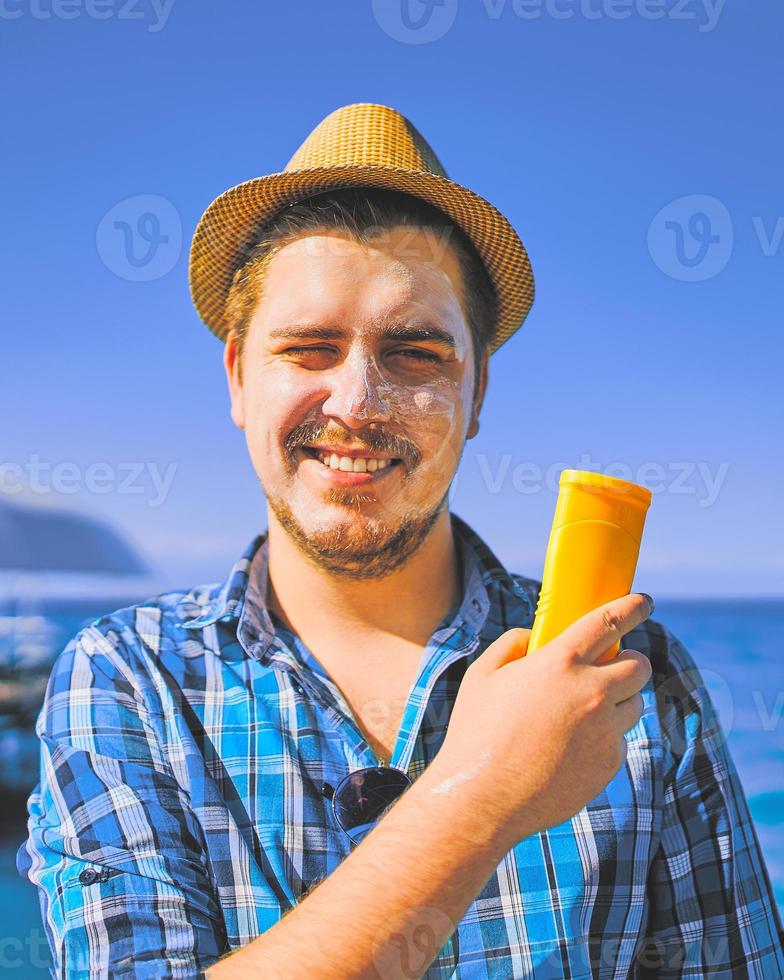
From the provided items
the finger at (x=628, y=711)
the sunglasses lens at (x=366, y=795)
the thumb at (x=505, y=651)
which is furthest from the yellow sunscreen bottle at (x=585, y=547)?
the sunglasses lens at (x=366, y=795)

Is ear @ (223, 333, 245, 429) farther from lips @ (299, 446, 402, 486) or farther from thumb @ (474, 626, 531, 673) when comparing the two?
thumb @ (474, 626, 531, 673)

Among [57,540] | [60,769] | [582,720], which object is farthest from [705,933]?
[57,540]

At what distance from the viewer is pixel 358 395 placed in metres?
2.03

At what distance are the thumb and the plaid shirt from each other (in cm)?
51

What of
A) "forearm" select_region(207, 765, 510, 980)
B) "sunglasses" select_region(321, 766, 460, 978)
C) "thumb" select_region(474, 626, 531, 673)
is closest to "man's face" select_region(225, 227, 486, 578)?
"sunglasses" select_region(321, 766, 460, 978)

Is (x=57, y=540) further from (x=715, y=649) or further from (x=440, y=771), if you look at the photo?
(x=715, y=649)

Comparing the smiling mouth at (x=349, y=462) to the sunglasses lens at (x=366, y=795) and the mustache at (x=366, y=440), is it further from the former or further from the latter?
the sunglasses lens at (x=366, y=795)

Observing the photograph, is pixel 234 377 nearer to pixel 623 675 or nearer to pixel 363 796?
pixel 363 796

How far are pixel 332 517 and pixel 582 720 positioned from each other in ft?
2.93

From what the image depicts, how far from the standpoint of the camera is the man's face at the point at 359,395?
2061 millimetres

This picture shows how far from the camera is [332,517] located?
7.04 ft

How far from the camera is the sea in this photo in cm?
1069

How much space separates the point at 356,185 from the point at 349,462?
731 millimetres

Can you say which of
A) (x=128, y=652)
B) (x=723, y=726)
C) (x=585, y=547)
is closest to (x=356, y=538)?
(x=128, y=652)
